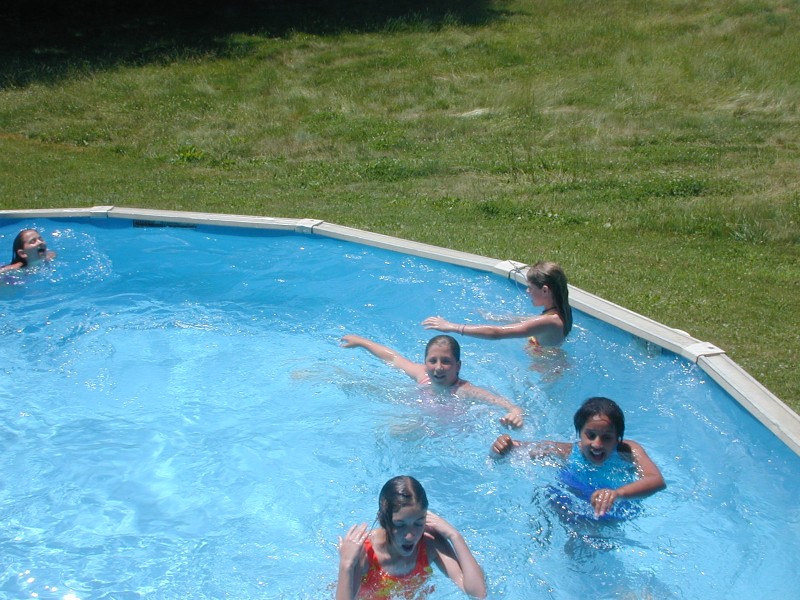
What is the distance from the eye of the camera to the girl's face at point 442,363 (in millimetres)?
5891

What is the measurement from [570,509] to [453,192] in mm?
7076

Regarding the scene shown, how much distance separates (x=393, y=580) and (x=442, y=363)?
1877 mm

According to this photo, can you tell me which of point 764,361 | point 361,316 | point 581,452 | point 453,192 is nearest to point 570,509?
point 581,452

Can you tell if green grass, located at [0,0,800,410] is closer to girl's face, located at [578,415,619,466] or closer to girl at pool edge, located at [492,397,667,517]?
girl at pool edge, located at [492,397,667,517]

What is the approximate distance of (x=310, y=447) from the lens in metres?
6.17

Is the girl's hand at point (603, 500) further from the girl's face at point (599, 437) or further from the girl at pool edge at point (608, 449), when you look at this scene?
the girl's face at point (599, 437)

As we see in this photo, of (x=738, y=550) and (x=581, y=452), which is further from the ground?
(x=581, y=452)

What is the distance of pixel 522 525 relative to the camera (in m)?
5.17

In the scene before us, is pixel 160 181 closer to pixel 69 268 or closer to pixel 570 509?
pixel 69 268

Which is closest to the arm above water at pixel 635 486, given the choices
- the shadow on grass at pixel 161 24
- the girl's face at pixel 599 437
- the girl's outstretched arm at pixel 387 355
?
the girl's face at pixel 599 437

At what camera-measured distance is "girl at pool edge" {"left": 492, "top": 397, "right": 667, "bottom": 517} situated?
4.71 meters

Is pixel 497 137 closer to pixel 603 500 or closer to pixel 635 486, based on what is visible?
pixel 635 486

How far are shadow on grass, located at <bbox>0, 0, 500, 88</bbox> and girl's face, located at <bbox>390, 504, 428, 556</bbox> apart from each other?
55.9 ft

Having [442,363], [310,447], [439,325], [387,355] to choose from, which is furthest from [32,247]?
[442,363]
